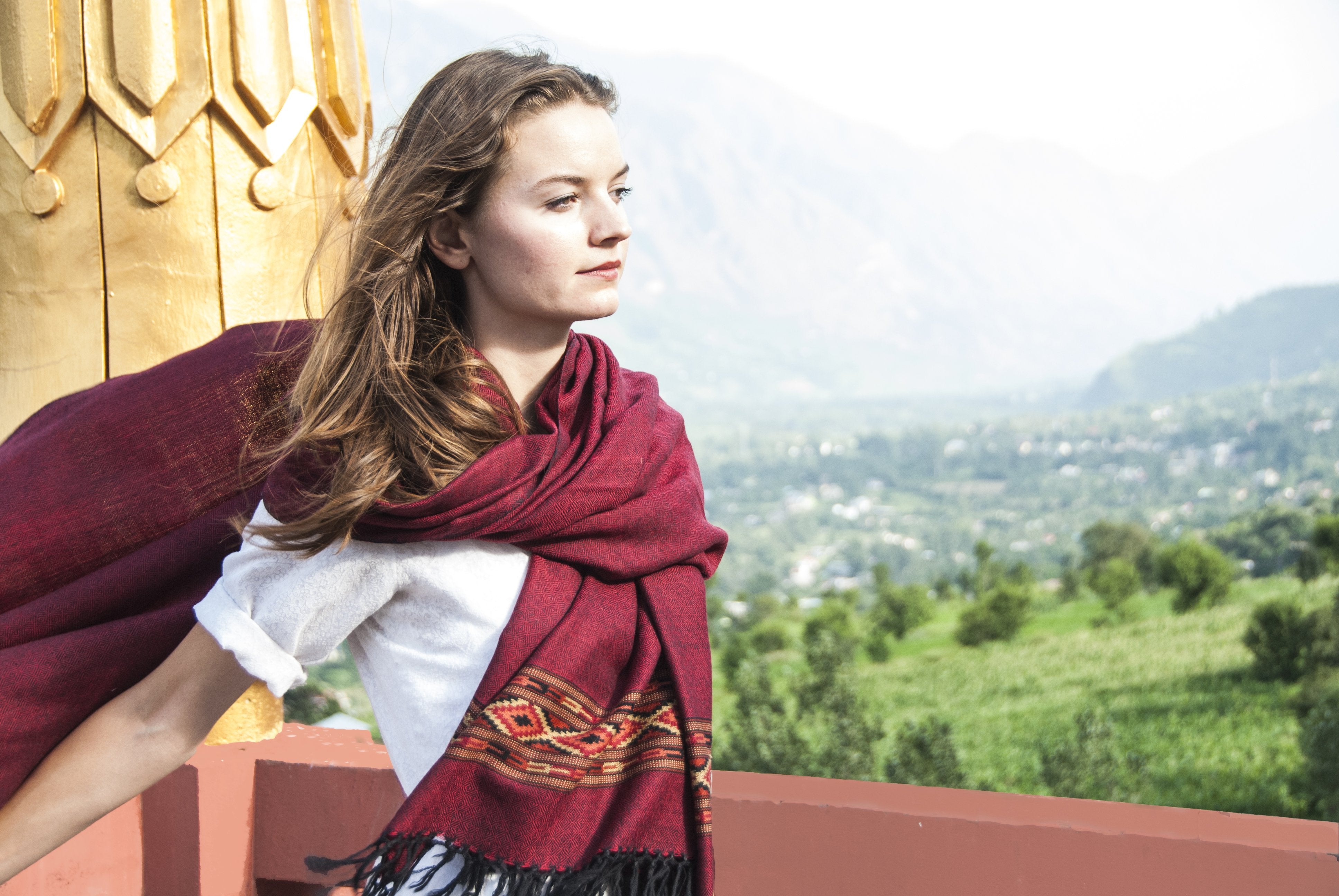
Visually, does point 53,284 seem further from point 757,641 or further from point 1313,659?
point 757,641

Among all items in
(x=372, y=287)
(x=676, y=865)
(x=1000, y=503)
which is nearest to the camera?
(x=676, y=865)

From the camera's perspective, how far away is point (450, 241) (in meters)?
1.23

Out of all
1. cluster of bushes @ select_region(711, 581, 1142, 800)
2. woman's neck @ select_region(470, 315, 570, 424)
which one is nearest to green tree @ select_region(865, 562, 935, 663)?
cluster of bushes @ select_region(711, 581, 1142, 800)

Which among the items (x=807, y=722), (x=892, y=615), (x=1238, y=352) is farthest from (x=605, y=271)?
(x=1238, y=352)

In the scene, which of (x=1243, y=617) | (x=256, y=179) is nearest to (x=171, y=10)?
(x=256, y=179)

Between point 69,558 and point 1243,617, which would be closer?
point 69,558

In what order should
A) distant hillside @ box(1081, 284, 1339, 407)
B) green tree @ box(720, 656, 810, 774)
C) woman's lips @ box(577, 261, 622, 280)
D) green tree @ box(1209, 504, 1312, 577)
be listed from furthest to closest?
1. distant hillside @ box(1081, 284, 1339, 407)
2. green tree @ box(1209, 504, 1312, 577)
3. green tree @ box(720, 656, 810, 774)
4. woman's lips @ box(577, 261, 622, 280)

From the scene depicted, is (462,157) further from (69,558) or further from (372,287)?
(69,558)

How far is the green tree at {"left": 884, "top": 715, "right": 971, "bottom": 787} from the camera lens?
5.88m

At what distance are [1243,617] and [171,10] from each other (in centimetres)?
678

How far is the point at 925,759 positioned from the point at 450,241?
5.29m

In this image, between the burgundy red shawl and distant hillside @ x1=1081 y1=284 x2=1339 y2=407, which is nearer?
the burgundy red shawl

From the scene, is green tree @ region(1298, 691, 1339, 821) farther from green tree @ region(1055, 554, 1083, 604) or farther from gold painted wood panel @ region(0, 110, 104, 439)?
gold painted wood panel @ region(0, 110, 104, 439)

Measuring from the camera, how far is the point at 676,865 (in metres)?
1.13
